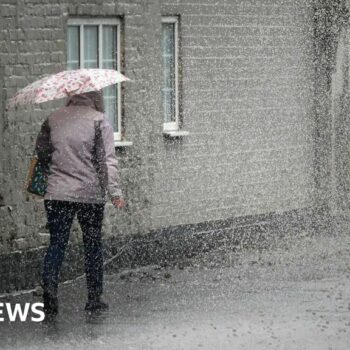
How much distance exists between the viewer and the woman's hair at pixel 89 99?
14531 millimetres

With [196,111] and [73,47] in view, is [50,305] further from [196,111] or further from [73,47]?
[196,111]

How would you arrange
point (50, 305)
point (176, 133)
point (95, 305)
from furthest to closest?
point (176, 133) → point (95, 305) → point (50, 305)

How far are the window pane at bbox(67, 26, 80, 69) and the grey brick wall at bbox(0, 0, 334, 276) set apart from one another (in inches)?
13.3

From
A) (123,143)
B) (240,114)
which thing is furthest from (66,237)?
(240,114)

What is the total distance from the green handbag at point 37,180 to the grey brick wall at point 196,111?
3531 millimetres

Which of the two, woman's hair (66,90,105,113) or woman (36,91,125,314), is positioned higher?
woman's hair (66,90,105,113)

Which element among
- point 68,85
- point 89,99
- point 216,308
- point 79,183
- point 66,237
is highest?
point 68,85

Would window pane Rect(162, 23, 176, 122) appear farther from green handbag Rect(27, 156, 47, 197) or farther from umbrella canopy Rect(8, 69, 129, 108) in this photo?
green handbag Rect(27, 156, 47, 197)

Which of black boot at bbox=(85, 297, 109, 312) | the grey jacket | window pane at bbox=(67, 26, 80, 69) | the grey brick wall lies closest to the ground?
black boot at bbox=(85, 297, 109, 312)

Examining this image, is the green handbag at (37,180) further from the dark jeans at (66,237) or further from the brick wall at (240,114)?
the brick wall at (240,114)

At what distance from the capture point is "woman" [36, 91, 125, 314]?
560 inches

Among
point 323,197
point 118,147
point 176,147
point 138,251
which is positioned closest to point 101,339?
point 138,251

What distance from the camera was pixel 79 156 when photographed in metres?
14.3

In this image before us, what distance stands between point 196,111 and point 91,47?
2.34 m
